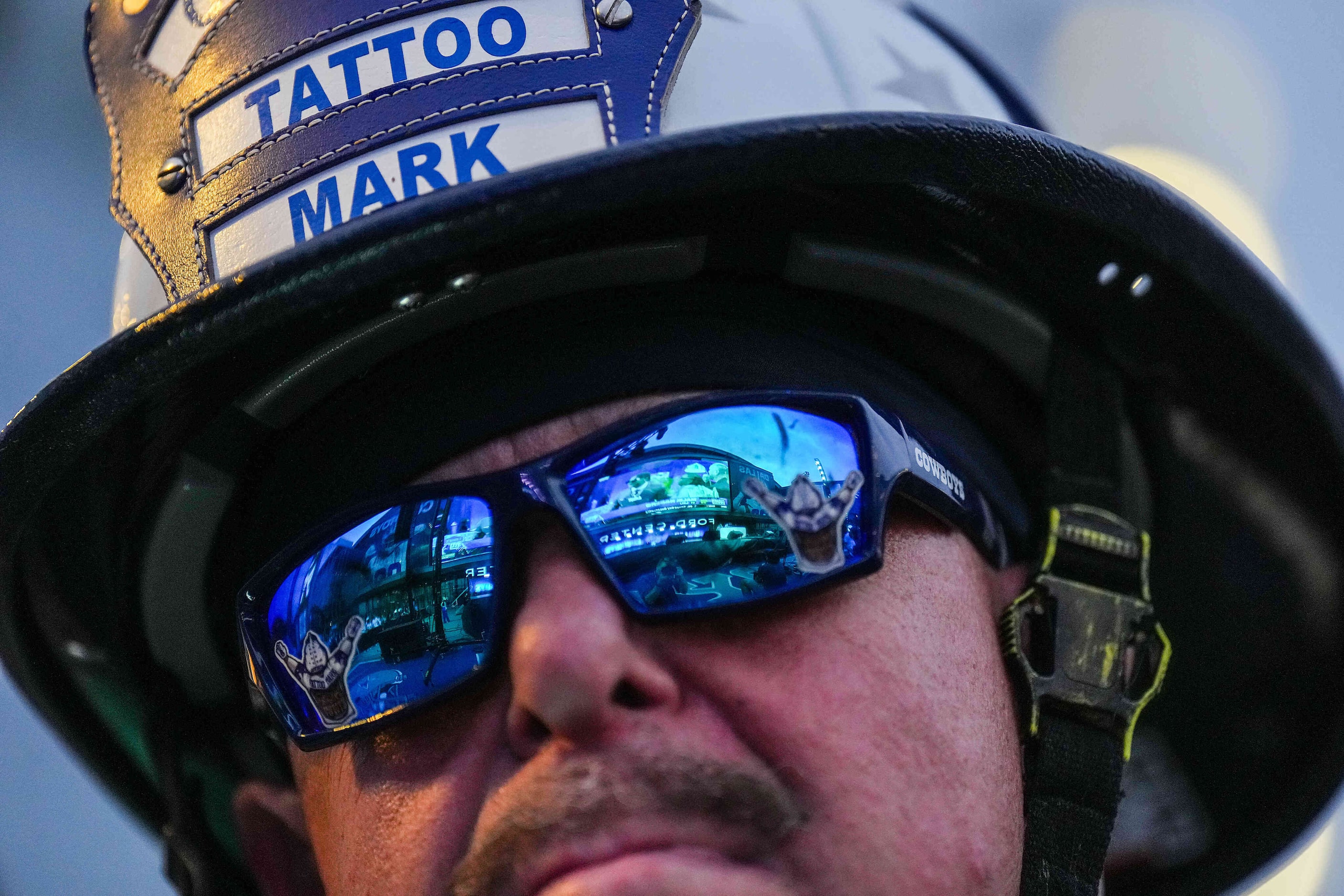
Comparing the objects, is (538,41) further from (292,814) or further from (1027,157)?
(292,814)

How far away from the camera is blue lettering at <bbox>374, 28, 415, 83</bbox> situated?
134cm

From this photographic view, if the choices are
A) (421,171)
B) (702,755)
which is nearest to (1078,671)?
(702,755)

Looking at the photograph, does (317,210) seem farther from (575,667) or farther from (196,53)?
(575,667)

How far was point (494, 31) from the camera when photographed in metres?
1.35

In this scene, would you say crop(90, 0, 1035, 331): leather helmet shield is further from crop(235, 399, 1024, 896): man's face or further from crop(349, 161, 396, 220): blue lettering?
crop(235, 399, 1024, 896): man's face

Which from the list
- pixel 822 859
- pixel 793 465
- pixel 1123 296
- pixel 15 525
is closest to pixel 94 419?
pixel 15 525

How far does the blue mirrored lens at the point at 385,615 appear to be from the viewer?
1.30 metres

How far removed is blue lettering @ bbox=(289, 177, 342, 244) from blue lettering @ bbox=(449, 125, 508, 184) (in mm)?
150

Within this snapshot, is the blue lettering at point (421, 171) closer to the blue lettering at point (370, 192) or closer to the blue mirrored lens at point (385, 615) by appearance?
the blue lettering at point (370, 192)

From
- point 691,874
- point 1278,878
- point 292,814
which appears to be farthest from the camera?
point 1278,878

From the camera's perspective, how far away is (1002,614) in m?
1.48

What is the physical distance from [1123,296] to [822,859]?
0.93 m

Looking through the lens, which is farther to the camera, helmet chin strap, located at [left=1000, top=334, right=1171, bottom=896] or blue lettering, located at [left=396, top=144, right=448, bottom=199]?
helmet chin strap, located at [left=1000, top=334, right=1171, bottom=896]

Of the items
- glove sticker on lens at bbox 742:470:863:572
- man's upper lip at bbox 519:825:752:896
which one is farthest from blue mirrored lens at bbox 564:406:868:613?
man's upper lip at bbox 519:825:752:896
